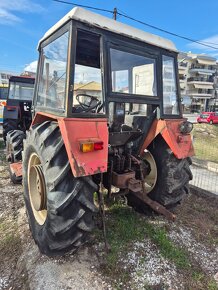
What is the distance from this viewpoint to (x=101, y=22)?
2.28m

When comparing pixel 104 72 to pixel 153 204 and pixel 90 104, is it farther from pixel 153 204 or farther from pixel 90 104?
pixel 153 204

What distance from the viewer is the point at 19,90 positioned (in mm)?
7270

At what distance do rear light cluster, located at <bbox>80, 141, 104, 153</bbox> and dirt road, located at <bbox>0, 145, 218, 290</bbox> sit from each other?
1.13 metres

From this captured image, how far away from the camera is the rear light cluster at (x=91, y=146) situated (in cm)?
197

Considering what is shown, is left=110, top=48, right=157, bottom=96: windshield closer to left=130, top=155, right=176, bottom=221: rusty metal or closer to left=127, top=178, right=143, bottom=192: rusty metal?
left=130, top=155, right=176, bottom=221: rusty metal

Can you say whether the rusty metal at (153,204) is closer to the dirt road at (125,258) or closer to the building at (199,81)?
the dirt road at (125,258)

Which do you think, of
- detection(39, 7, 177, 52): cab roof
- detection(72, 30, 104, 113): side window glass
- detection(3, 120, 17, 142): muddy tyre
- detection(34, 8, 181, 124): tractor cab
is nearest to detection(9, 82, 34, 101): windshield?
detection(3, 120, 17, 142): muddy tyre

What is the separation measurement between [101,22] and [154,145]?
5.15 feet

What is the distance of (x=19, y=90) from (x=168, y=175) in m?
5.92

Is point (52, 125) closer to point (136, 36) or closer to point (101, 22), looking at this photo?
point (101, 22)

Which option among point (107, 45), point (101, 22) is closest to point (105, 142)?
point (107, 45)

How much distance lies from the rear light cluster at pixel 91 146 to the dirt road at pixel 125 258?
1.13 meters

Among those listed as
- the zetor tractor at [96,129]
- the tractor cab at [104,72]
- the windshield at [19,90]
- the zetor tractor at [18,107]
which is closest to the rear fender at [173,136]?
the zetor tractor at [96,129]

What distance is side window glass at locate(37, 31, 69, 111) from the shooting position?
2.34 metres
